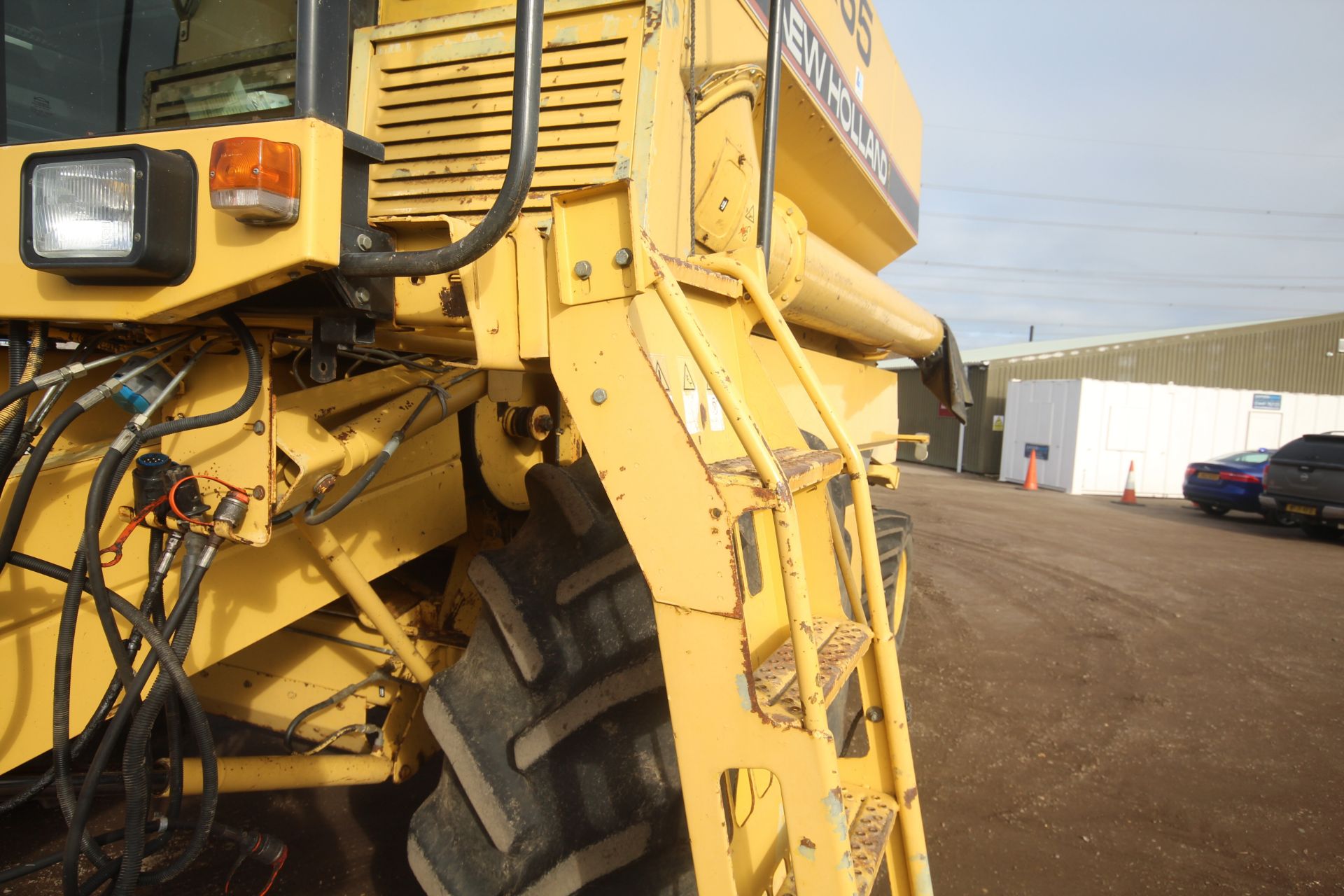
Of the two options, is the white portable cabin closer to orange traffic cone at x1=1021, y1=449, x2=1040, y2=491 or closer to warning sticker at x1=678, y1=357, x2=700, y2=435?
orange traffic cone at x1=1021, y1=449, x2=1040, y2=491

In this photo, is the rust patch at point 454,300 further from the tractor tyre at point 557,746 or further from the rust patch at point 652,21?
the rust patch at point 652,21

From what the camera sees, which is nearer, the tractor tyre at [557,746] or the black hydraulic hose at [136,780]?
the black hydraulic hose at [136,780]

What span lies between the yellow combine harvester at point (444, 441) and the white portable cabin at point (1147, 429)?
13.9 m

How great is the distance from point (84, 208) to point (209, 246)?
7.5 inches

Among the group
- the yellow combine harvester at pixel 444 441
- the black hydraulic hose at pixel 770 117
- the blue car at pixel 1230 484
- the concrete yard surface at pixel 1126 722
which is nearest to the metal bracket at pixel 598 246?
the yellow combine harvester at pixel 444 441

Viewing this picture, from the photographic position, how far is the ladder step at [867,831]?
4.55 feet

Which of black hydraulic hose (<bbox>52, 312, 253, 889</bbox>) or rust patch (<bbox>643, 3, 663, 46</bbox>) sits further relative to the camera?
rust patch (<bbox>643, 3, 663, 46</bbox>)

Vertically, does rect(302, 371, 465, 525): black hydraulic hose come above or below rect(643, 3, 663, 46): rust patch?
below

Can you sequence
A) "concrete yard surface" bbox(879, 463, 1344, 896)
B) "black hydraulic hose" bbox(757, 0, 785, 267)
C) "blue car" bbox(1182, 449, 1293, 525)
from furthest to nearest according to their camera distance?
"blue car" bbox(1182, 449, 1293, 525) < "concrete yard surface" bbox(879, 463, 1344, 896) < "black hydraulic hose" bbox(757, 0, 785, 267)

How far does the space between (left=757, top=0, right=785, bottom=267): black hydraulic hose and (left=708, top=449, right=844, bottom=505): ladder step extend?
52cm

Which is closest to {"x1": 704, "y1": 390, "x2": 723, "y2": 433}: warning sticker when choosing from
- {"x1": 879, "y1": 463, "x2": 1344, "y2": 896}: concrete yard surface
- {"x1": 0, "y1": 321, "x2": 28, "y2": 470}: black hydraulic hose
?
{"x1": 0, "y1": 321, "x2": 28, "y2": 470}: black hydraulic hose

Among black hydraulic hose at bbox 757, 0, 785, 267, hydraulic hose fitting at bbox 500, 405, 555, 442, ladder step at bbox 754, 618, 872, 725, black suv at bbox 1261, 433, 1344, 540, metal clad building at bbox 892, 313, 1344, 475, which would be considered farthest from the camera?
metal clad building at bbox 892, 313, 1344, 475

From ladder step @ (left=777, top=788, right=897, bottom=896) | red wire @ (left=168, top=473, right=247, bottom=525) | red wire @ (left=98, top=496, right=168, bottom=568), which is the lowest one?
ladder step @ (left=777, top=788, right=897, bottom=896)

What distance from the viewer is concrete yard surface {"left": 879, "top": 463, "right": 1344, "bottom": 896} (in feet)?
8.87
